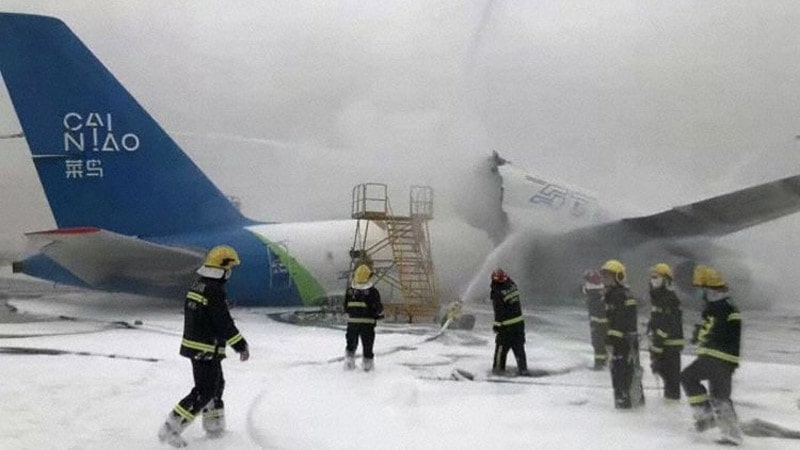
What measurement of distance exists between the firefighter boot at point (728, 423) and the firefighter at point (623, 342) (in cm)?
131

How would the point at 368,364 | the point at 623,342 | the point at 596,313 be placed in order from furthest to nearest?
the point at 368,364 < the point at 596,313 < the point at 623,342

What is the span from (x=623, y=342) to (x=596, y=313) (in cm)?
190

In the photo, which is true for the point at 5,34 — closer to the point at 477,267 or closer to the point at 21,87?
the point at 21,87

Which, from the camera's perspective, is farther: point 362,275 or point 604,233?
point 362,275

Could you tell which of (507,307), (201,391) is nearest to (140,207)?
(507,307)

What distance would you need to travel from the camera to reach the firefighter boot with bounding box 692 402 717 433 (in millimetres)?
6496

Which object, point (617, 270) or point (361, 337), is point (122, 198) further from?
point (617, 270)

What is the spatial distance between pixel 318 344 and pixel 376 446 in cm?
664

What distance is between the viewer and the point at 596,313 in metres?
9.68

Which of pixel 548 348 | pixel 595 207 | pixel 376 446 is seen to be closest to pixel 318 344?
pixel 548 348

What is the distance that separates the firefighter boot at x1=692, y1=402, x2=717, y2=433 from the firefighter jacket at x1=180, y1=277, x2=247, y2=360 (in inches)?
160

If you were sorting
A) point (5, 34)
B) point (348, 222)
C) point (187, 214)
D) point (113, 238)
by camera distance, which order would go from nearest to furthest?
point (113, 238) → point (5, 34) → point (187, 214) → point (348, 222)

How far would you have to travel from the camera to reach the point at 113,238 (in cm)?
1542

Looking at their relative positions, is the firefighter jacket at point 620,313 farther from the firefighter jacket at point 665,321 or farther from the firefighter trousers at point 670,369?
the firefighter trousers at point 670,369
